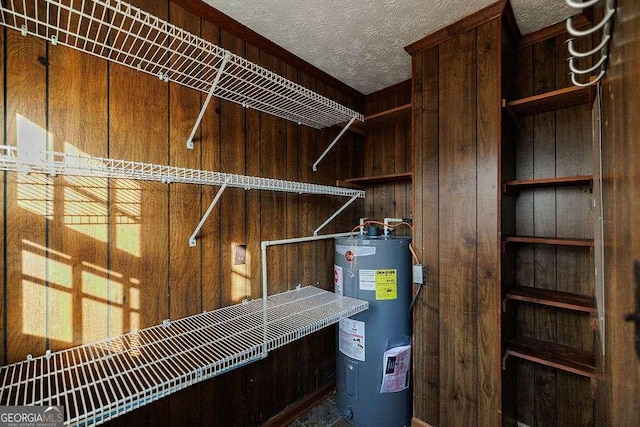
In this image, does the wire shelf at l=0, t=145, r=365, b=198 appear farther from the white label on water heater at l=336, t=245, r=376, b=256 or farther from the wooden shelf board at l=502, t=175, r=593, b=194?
the wooden shelf board at l=502, t=175, r=593, b=194

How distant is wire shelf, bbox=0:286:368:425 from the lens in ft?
2.31

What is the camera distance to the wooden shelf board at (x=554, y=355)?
127 centimetres

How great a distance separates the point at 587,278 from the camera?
1.43 metres

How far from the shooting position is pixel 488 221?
Answer: 135 cm

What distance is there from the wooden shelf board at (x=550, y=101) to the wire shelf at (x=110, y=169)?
1.08 m

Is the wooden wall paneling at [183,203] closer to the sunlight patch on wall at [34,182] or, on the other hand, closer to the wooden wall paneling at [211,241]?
the wooden wall paneling at [211,241]

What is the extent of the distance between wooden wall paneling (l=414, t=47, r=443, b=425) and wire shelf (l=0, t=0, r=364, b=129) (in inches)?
16.8

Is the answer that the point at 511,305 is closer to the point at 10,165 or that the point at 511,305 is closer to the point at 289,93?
the point at 289,93

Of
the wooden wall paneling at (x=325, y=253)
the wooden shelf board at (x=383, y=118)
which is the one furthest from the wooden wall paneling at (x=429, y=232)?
the wooden wall paneling at (x=325, y=253)

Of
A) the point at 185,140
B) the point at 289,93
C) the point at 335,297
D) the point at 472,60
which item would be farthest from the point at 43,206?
the point at 472,60

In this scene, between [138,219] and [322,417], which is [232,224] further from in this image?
[322,417]

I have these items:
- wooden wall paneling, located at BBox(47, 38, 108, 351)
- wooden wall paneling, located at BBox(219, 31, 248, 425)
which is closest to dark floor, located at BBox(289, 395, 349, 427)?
wooden wall paneling, located at BBox(219, 31, 248, 425)

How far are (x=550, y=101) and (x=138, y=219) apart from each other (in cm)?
201

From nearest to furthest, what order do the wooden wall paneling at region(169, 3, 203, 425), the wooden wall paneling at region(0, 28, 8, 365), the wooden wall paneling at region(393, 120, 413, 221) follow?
the wooden wall paneling at region(0, 28, 8, 365) < the wooden wall paneling at region(169, 3, 203, 425) < the wooden wall paneling at region(393, 120, 413, 221)
